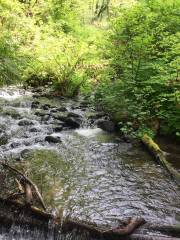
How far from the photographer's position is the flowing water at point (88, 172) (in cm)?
641

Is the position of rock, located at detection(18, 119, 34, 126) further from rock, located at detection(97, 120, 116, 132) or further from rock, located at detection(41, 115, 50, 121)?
rock, located at detection(97, 120, 116, 132)

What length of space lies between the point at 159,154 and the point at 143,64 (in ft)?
10.8

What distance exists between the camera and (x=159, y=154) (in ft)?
30.4

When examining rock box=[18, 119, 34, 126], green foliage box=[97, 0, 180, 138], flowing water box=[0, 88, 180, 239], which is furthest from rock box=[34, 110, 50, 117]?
green foliage box=[97, 0, 180, 138]

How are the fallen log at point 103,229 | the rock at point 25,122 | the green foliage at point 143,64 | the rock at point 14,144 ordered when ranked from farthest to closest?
the rock at point 25,122 → the green foliage at point 143,64 → the rock at point 14,144 → the fallen log at point 103,229

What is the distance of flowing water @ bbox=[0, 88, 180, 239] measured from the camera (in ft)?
21.0

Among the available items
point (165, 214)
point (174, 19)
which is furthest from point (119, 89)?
point (165, 214)

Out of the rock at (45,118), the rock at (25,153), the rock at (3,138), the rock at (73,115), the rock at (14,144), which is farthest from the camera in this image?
the rock at (73,115)

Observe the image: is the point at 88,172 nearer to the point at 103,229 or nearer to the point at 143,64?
the point at 103,229

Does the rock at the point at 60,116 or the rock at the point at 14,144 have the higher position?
the rock at the point at 60,116

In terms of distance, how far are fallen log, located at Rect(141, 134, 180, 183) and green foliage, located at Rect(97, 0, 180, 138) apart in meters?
0.55

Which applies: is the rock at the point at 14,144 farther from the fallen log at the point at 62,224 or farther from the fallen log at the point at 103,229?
the fallen log at the point at 103,229

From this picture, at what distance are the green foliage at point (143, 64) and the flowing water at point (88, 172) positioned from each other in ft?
3.81

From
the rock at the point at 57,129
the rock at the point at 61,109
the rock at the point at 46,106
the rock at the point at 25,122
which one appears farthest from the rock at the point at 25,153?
the rock at the point at 46,106
